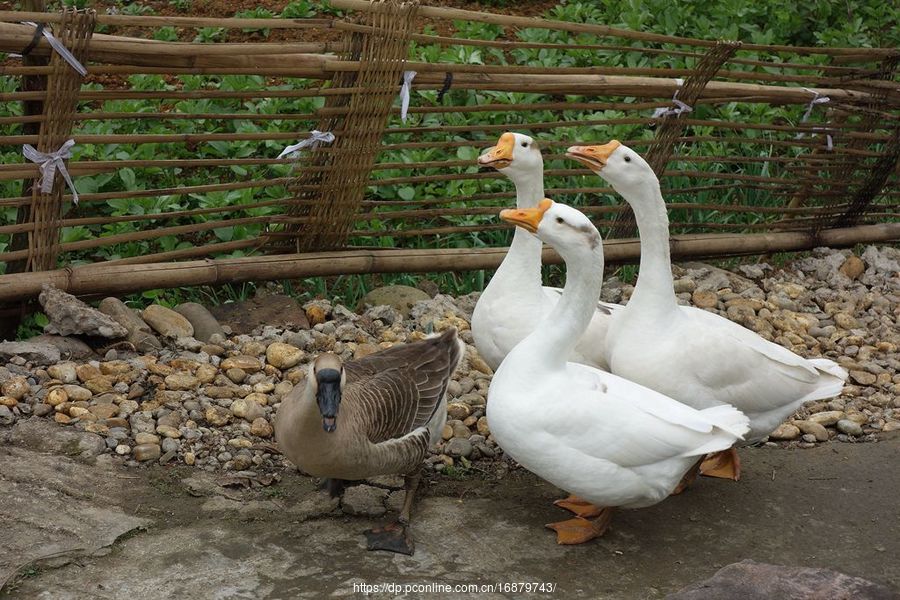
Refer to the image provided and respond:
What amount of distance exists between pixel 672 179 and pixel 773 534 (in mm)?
3348

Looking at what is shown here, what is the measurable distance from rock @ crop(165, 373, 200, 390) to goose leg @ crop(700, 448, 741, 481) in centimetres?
228

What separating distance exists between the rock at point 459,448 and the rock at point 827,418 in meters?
1.70

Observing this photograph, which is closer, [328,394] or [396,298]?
[328,394]

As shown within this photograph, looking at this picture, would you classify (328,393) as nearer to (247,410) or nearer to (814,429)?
(247,410)

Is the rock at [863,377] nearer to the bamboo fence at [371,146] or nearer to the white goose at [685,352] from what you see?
the white goose at [685,352]

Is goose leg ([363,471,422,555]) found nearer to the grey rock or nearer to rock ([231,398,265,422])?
rock ([231,398,265,422])

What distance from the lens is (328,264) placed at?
232 inches

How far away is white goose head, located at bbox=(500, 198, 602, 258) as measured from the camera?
13.3 ft

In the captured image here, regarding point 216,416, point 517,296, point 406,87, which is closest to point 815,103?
point 406,87

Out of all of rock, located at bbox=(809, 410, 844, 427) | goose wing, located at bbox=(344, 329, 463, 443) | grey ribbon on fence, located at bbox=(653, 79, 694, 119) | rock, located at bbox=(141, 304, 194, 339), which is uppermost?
grey ribbon on fence, located at bbox=(653, 79, 694, 119)

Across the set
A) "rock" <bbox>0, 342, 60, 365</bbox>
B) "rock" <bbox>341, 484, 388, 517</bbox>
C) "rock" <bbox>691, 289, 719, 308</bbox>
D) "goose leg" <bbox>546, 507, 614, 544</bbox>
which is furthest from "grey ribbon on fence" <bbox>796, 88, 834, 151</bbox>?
"rock" <bbox>0, 342, 60, 365</bbox>

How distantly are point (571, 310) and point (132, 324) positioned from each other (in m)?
2.32

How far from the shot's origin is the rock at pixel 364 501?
427 centimetres

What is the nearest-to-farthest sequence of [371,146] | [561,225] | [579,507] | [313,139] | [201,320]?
[561,225]
[579,507]
[201,320]
[313,139]
[371,146]
